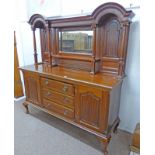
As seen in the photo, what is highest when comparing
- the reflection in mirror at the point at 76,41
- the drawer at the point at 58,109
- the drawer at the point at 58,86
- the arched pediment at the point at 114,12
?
the arched pediment at the point at 114,12

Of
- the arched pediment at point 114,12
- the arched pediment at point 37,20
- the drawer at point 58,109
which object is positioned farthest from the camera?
the arched pediment at point 37,20

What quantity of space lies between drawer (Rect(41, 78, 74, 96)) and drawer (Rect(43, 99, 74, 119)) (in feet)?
0.80

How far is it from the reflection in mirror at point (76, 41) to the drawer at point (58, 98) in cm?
69

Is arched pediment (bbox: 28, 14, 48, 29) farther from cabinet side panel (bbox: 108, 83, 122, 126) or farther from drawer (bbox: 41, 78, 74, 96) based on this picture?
cabinet side panel (bbox: 108, 83, 122, 126)

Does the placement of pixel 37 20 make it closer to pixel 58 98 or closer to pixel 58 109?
pixel 58 98

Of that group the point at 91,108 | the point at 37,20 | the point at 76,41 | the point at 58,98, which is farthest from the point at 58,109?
the point at 37,20

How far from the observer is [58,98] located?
191cm

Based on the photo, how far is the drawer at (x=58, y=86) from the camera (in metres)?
1.72

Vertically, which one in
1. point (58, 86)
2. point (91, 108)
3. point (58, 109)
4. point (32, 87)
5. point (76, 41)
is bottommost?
point (58, 109)

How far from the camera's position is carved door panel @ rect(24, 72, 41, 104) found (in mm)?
2119

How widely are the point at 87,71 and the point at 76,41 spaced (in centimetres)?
48

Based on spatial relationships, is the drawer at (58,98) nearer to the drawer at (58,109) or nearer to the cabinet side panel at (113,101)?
the drawer at (58,109)

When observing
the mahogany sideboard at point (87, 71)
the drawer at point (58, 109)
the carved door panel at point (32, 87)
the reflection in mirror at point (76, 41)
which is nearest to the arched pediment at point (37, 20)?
the mahogany sideboard at point (87, 71)

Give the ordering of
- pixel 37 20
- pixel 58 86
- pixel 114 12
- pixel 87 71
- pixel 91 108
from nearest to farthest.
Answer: pixel 114 12 < pixel 91 108 < pixel 58 86 < pixel 87 71 < pixel 37 20
